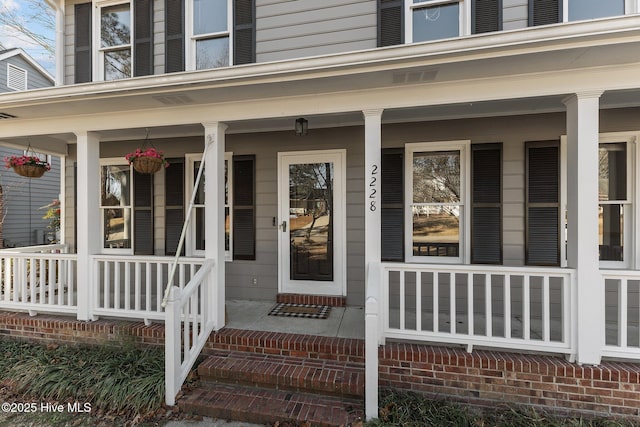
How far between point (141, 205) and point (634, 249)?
639 centimetres

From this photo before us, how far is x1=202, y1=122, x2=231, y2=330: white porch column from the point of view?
130 inches

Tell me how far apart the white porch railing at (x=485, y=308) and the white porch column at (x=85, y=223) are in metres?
3.28

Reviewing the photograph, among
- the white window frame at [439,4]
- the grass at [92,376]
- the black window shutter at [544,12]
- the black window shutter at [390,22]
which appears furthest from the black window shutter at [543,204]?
the grass at [92,376]

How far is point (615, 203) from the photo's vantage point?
11.8 feet

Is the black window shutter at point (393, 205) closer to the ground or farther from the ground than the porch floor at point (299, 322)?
farther from the ground

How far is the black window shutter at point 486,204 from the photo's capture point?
3793mm

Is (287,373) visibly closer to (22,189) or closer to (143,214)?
(143,214)

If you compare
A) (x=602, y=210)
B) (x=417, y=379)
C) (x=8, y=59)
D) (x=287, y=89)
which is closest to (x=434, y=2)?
(x=287, y=89)

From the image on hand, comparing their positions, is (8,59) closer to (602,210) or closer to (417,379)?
(417,379)

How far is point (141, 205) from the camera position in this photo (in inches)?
192

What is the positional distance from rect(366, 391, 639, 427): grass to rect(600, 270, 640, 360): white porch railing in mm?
511

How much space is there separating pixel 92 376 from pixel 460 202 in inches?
170

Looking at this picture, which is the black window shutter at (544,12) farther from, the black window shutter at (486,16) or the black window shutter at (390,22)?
the black window shutter at (390,22)

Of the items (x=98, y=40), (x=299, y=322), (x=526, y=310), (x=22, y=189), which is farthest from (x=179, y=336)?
(x=22, y=189)
